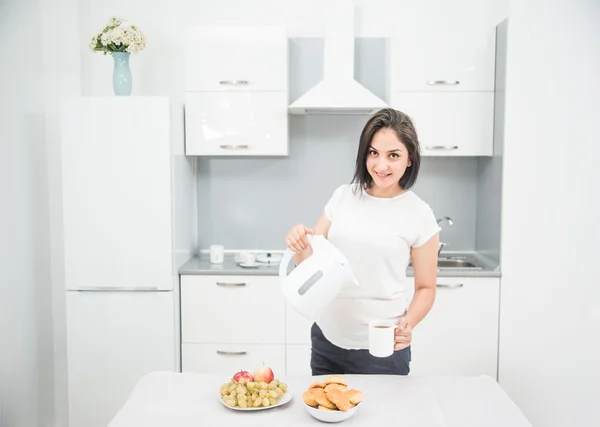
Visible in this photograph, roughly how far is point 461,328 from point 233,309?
112 cm

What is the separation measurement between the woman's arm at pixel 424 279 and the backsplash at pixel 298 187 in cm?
162

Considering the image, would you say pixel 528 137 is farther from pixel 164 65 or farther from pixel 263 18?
pixel 164 65

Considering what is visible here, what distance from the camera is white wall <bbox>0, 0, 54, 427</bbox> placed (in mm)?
3033

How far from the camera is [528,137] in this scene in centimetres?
287

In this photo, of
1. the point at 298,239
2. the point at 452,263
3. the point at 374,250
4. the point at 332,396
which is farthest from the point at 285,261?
the point at 452,263

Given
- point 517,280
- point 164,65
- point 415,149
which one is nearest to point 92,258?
point 164,65

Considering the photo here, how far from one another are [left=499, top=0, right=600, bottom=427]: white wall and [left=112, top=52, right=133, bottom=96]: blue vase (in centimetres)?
184

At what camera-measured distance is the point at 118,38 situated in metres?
2.84

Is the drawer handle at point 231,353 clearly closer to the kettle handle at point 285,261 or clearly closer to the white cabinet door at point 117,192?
the white cabinet door at point 117,192

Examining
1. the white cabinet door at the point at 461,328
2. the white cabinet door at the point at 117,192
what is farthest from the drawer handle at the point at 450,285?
the white cabinet door at the point at 117,192

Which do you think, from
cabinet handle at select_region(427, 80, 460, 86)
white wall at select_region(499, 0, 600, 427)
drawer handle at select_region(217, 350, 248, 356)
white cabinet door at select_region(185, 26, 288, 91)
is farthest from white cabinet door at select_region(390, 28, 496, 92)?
drawer handle at select_region(217, 350, 248, 356)

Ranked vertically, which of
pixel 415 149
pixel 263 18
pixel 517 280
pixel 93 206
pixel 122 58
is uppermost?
pixel 263 18

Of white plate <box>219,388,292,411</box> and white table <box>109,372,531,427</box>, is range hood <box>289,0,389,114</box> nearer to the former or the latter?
white table <box>109,372,531,427</box>

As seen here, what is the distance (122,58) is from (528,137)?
2.01 metres
